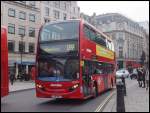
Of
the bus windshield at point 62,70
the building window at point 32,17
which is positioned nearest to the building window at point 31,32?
the building window at point 32,17

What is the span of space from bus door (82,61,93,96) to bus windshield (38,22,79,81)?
704 millimetres

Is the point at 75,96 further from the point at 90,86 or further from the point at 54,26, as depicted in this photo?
the point at 54,26

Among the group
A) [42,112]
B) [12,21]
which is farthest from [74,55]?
[12,21]

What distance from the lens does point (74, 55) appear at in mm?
15477

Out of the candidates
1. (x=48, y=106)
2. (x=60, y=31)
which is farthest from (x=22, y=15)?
(x=48, y=106)

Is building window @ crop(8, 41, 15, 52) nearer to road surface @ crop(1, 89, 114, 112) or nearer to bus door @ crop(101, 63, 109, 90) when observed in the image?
bus door @ crop(101, 63, 109, 90)

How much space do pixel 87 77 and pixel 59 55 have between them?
1.91m

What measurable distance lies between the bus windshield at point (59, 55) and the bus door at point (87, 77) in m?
0.70

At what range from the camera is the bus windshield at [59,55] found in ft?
50.8

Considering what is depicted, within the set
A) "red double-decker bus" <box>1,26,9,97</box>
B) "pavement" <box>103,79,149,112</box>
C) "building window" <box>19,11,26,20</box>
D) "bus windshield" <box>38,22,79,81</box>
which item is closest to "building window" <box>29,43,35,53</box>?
"building window" <box>19,11,26,20</box>

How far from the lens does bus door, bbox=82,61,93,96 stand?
52.9ft

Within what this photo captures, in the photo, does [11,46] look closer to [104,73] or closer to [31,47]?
[31,47]

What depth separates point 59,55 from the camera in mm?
15531

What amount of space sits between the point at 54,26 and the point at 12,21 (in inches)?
1635
